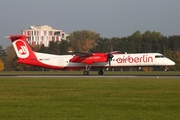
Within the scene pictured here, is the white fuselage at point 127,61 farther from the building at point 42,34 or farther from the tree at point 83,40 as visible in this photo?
the building at point 42,34

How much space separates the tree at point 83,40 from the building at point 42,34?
194ft

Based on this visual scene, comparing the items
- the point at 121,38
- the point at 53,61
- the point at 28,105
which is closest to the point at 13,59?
the point at 121,38

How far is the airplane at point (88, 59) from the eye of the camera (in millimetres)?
48812

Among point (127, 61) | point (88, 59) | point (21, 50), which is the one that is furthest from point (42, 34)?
point (127, 61)

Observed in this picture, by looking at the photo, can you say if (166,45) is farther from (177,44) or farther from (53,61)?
(53,61)

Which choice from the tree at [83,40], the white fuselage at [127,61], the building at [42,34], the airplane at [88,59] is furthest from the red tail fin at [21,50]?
the building at [42,34]

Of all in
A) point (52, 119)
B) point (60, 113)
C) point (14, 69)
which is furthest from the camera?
point (14, 69)

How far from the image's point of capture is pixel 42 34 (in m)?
190

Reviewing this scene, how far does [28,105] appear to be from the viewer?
1717 centimetres

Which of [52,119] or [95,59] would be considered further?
[95,59]

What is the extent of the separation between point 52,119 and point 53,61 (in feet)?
127

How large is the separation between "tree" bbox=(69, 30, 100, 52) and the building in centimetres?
5910

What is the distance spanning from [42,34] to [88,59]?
5579 inches

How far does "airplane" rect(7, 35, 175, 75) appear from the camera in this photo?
160 ft
